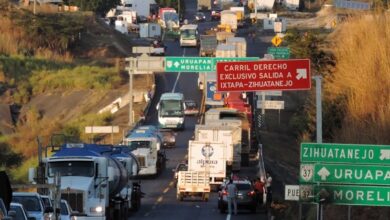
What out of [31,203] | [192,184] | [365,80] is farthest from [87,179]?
[192,184]

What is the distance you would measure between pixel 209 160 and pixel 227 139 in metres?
4.74

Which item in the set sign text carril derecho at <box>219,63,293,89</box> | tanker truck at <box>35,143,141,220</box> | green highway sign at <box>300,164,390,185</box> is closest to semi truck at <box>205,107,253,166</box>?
tanker truck at <box>35,143,141,220</box>

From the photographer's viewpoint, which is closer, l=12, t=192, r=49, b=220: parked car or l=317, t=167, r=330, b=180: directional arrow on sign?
l=317, t=167, r=330, b=180: directional arrow on sign

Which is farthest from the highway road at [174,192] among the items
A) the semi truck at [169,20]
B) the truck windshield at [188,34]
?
the semi truck at [169,20]

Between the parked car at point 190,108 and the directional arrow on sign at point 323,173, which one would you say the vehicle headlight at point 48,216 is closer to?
the directional arrow on sign at point 323,173

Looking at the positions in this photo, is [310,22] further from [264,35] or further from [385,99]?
[385,99]

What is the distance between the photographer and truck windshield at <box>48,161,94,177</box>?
126 feet

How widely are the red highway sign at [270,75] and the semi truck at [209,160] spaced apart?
754 inches

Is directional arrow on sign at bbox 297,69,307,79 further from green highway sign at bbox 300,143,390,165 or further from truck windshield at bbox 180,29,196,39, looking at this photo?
truck windshield at bbox 180,29,196,39

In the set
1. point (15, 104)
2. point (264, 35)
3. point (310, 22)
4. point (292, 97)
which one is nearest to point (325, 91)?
point (292, 97)

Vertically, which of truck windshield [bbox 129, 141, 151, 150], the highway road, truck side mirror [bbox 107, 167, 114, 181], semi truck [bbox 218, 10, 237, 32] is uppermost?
semi truck [bbox 218, 10, 237, 32]

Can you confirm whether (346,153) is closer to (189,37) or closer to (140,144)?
(140,144)

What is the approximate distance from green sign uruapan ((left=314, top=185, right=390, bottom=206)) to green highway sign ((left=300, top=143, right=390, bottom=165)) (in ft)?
1.96

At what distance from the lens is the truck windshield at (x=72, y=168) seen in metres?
38.5
